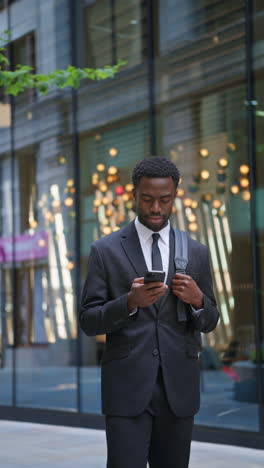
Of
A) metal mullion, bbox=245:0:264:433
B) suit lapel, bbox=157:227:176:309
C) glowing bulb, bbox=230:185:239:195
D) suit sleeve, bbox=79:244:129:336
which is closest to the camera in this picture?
suit sleeve, bbox=79:244:129:336

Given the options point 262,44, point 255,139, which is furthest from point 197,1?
point 255,139

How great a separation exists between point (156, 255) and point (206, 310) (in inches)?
12.3

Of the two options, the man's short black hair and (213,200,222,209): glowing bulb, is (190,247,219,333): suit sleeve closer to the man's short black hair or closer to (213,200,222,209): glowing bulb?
the man's short black hair

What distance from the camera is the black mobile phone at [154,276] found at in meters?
3.30

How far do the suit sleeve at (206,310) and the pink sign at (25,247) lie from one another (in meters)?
8.53

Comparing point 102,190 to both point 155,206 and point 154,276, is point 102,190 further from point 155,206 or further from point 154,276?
point 154,276

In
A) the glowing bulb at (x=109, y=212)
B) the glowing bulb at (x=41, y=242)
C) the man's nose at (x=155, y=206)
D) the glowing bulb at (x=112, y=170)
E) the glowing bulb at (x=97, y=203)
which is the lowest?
the man's nose at (x=155, y=206)

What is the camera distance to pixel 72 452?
9125 millimetres

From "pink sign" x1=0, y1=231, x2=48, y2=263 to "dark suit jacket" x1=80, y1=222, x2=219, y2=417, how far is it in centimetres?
858

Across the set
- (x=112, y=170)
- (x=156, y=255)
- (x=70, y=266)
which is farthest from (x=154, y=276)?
(x=70, y=266)

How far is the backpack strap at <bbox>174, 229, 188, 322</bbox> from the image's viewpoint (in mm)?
3582

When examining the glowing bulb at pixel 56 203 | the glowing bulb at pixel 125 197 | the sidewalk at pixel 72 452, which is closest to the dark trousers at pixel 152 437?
the sidewalk at pixel 72 452

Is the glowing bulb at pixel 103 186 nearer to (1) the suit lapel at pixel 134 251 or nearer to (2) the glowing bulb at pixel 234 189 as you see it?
(2) the glowing bulb at pixel 234 189

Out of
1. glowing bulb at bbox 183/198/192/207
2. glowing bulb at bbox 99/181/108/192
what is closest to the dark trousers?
glowing bulb at bbox 183/198/192/207
